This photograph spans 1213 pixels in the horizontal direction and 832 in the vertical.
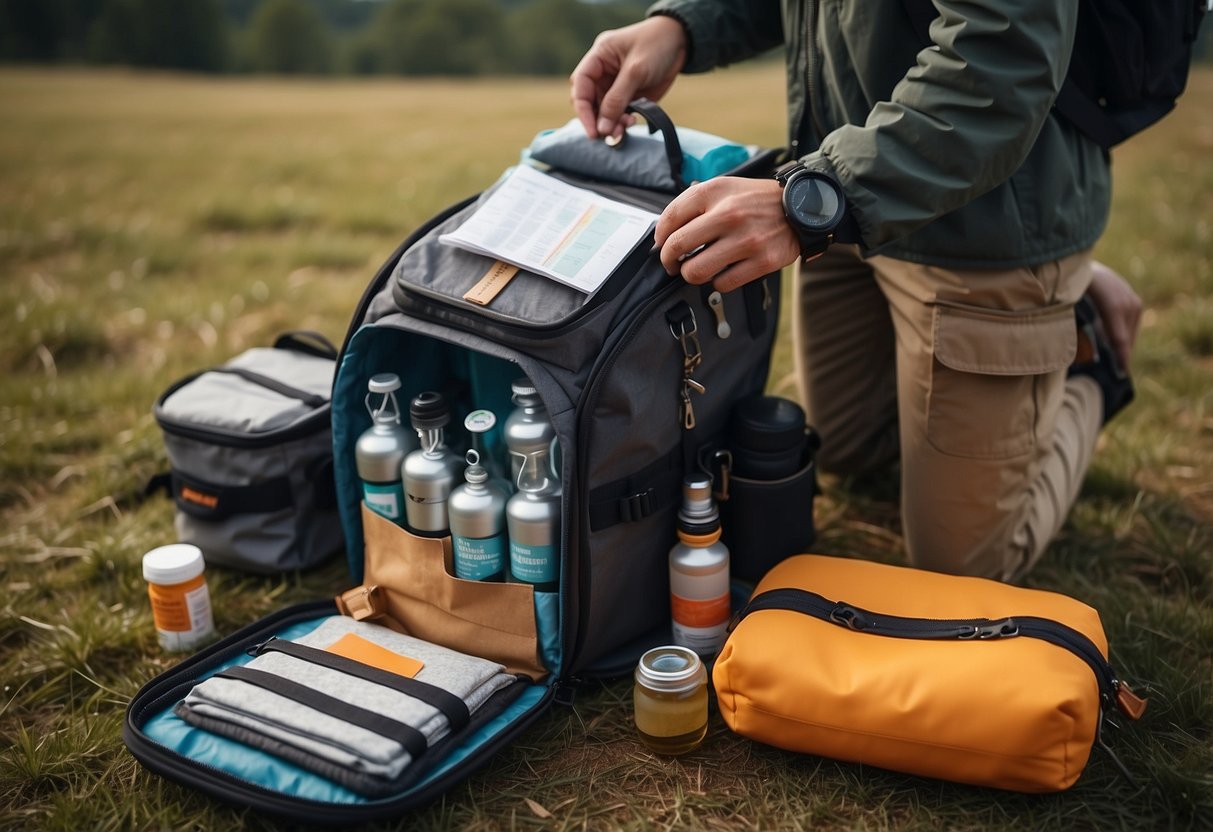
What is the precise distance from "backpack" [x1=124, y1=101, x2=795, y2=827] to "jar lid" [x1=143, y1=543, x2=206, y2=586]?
25 centimetres

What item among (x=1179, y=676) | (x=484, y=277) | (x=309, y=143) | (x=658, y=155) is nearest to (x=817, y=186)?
(x=658, y=155)

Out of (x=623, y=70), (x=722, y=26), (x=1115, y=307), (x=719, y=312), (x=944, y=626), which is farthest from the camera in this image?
(x=1115, y=307)

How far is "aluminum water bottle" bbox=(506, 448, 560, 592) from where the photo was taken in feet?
8.63

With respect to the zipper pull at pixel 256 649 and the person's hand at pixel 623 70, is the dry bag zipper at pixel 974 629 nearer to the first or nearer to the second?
the zipper pull at pixel 256 649

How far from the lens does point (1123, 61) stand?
2771 millimetres

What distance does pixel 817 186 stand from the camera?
2.50 metres

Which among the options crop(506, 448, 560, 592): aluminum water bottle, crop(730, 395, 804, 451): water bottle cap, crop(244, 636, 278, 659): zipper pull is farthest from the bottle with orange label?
crop(244, 636, 278, 659): zipper pull

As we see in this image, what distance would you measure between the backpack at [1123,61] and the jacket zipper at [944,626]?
1.35 metres

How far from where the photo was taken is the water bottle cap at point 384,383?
284 cm

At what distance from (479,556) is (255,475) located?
3.00ft

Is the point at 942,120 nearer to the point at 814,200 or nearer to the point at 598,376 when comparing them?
the point at 814,200

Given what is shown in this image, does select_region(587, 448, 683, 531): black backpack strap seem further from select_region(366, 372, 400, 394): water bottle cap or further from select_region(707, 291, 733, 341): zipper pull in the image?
select_region(366, 372, 400, 394): water bottle cap

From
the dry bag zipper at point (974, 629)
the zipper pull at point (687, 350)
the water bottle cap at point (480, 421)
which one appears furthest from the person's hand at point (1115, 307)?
the water bottle cap at point (480, 421)

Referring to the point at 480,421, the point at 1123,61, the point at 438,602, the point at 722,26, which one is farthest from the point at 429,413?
the point at 1123,61
